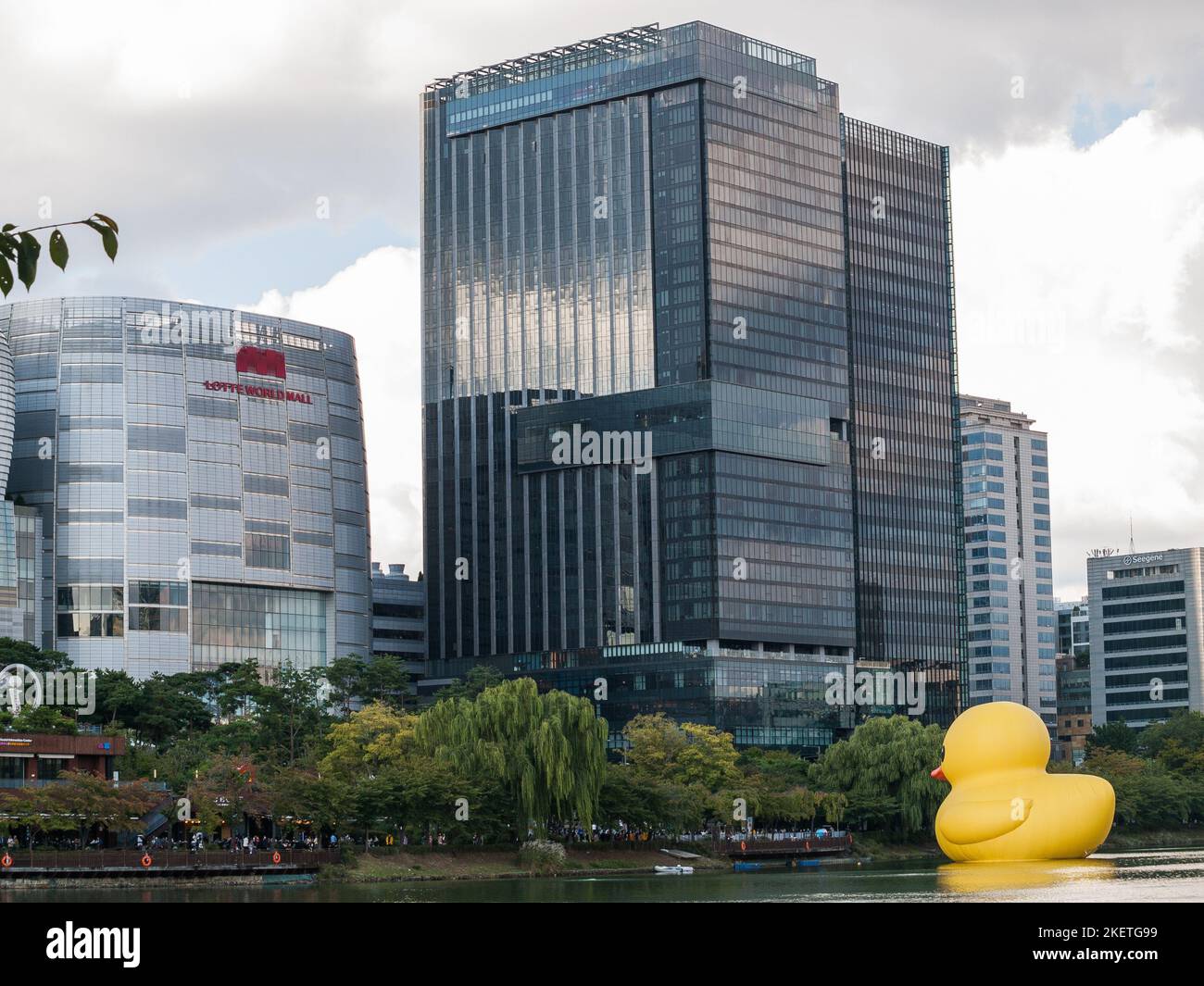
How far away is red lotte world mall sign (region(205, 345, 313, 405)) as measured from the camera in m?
191

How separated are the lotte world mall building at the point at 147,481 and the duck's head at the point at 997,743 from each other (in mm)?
102284

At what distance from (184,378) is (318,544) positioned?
2326 centimetres

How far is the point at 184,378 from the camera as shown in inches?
7402

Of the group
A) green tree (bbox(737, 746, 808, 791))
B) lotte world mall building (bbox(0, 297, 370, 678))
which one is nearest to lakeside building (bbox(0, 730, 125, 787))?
green tree (bbox(737, 746, 808, 791))

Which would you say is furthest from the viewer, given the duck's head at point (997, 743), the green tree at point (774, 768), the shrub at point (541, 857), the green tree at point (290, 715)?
the green tree at point (774, 768)

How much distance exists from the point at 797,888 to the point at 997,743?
39.3 ft

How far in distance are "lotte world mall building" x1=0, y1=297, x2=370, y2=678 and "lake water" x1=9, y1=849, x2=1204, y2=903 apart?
82.5 metres

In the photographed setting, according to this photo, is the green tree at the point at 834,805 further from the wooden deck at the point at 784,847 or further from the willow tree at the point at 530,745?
the willow tree at the point at 530,745

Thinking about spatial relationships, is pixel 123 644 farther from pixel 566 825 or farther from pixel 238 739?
pixel 566 825

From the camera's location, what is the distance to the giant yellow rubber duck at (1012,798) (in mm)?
87125

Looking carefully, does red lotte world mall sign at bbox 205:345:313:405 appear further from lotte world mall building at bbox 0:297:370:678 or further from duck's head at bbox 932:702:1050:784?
duck's head at bbox 932:702:1050:784

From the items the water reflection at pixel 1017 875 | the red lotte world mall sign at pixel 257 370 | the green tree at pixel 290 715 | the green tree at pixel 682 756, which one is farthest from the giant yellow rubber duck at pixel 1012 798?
the red lotte world mall sign at pixel 257 370

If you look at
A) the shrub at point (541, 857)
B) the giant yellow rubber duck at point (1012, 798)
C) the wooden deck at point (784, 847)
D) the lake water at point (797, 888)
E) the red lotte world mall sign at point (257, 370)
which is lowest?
the wooden deck at point (784, 847)
